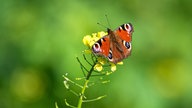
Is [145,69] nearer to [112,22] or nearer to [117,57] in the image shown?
[112,22]

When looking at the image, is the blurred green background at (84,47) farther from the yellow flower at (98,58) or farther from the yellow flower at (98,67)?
the yellow flower at (98,67)

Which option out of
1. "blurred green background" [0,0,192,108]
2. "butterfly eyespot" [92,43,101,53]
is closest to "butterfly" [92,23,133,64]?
"butterfly eyespot" [92,43,101,53]

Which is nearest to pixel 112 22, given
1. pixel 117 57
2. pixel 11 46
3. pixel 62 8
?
pixel 62 8

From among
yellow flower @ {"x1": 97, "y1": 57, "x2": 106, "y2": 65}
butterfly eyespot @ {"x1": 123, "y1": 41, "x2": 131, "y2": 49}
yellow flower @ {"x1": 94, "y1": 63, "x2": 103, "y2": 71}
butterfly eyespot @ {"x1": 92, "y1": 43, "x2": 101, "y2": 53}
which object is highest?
butterfly eyespot @ {"x1": 123, "y1": 41, "x2": 131, "y2": 49}

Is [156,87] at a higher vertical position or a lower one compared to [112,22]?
lower

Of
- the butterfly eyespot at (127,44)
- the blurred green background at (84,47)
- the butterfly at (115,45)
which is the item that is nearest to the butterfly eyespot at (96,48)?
the butterfly at (115,45)

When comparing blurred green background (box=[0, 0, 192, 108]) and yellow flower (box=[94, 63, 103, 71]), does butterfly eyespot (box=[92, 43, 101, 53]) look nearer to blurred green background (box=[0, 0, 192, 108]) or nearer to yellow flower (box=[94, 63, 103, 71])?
yellow flower (box=[94, 63, 103, 71])
